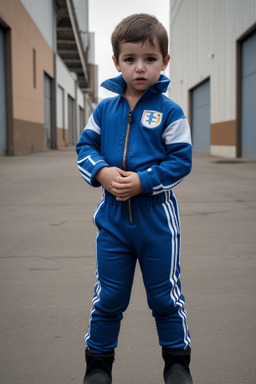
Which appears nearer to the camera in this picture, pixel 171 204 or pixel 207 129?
pixel 171 204

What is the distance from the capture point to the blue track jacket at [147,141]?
168cm

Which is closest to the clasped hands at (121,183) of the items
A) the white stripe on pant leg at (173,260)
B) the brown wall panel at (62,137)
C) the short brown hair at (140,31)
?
the white stripe on pant leg at (173,260)

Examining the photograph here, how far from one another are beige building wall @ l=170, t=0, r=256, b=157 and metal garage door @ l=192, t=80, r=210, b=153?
490mm

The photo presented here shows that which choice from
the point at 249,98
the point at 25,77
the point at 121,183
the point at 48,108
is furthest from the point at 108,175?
the point at 48,108

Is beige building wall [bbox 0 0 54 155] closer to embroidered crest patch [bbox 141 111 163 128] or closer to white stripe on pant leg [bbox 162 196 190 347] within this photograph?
embroidered crest patch [bbox 141 111 163 128]

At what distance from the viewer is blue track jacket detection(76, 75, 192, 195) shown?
1676 mm

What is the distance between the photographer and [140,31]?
1.66 m

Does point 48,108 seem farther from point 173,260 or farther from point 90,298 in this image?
point 173,260

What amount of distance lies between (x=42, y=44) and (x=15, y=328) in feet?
72.3

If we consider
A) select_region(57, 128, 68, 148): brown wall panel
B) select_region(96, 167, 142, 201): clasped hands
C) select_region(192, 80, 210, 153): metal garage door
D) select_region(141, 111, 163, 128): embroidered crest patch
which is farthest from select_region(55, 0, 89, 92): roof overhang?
select_region(96, 167, 142, 201): clasped hands

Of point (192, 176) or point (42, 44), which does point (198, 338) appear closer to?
point (192, 176)

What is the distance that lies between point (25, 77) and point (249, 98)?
8788 millimetres

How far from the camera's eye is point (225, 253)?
3.45m

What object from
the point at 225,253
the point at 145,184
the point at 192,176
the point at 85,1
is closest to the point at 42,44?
the point at 192,176
